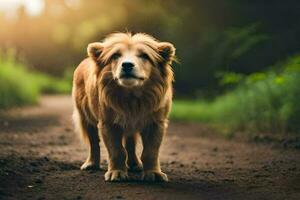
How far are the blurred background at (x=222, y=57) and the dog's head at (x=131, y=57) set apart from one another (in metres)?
3.89

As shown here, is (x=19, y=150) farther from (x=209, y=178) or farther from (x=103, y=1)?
(x=103, y=1)

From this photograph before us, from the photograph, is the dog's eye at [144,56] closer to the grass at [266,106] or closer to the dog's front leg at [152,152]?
the dog's front leg at [152,152]

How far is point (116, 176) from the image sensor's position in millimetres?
6051

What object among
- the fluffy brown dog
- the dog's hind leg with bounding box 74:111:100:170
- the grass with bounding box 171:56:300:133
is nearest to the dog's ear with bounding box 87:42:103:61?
the fluffy brown dog

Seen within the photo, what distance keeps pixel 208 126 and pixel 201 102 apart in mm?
3983

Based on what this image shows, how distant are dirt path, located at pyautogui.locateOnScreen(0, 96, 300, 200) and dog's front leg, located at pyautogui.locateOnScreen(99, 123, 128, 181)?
0.16m

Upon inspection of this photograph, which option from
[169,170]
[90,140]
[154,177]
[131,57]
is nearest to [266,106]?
[169,170]

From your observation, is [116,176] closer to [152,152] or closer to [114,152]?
[114,152]

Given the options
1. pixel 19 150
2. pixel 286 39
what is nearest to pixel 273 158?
pixel 19 150

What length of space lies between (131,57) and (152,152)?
0.95 meters

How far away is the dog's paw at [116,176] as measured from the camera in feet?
19.8

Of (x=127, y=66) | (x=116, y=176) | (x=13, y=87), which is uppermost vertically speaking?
(x=13, y=87)

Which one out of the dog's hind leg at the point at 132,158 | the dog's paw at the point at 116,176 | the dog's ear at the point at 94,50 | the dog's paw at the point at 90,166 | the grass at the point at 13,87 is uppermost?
the grass at the point at 13,87

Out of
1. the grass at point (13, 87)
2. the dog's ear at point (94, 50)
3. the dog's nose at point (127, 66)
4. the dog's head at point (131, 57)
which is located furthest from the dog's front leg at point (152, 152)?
the grass at point (13, 87)
